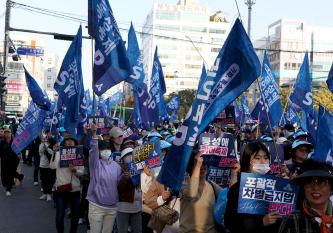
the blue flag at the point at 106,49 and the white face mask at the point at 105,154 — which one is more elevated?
the blue flag at the point at 106,49

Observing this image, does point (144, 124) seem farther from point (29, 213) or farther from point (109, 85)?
point (109, 85)

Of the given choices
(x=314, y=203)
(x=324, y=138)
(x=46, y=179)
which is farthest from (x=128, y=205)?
(x=46, y=179)

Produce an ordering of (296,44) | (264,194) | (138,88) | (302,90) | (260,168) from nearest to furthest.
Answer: (264,194), (260,168), (302,90), (138,88), (296,44)

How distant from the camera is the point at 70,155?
836cm

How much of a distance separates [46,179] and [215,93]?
931 cm

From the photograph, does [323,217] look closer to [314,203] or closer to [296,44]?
[314,203]

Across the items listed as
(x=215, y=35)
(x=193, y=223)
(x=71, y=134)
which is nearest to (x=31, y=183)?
(x=71, y=134)

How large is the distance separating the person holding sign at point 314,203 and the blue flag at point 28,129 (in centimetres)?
873

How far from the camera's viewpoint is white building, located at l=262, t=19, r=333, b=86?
9875cm

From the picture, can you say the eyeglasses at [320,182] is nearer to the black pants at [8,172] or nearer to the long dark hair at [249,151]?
the long dark hair at [249,151]

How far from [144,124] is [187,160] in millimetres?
9703

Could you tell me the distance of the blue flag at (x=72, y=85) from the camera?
965cm

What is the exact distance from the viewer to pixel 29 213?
11.0m

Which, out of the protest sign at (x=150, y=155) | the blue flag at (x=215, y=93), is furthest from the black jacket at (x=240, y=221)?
the protest sign at (x=150, y=155)
